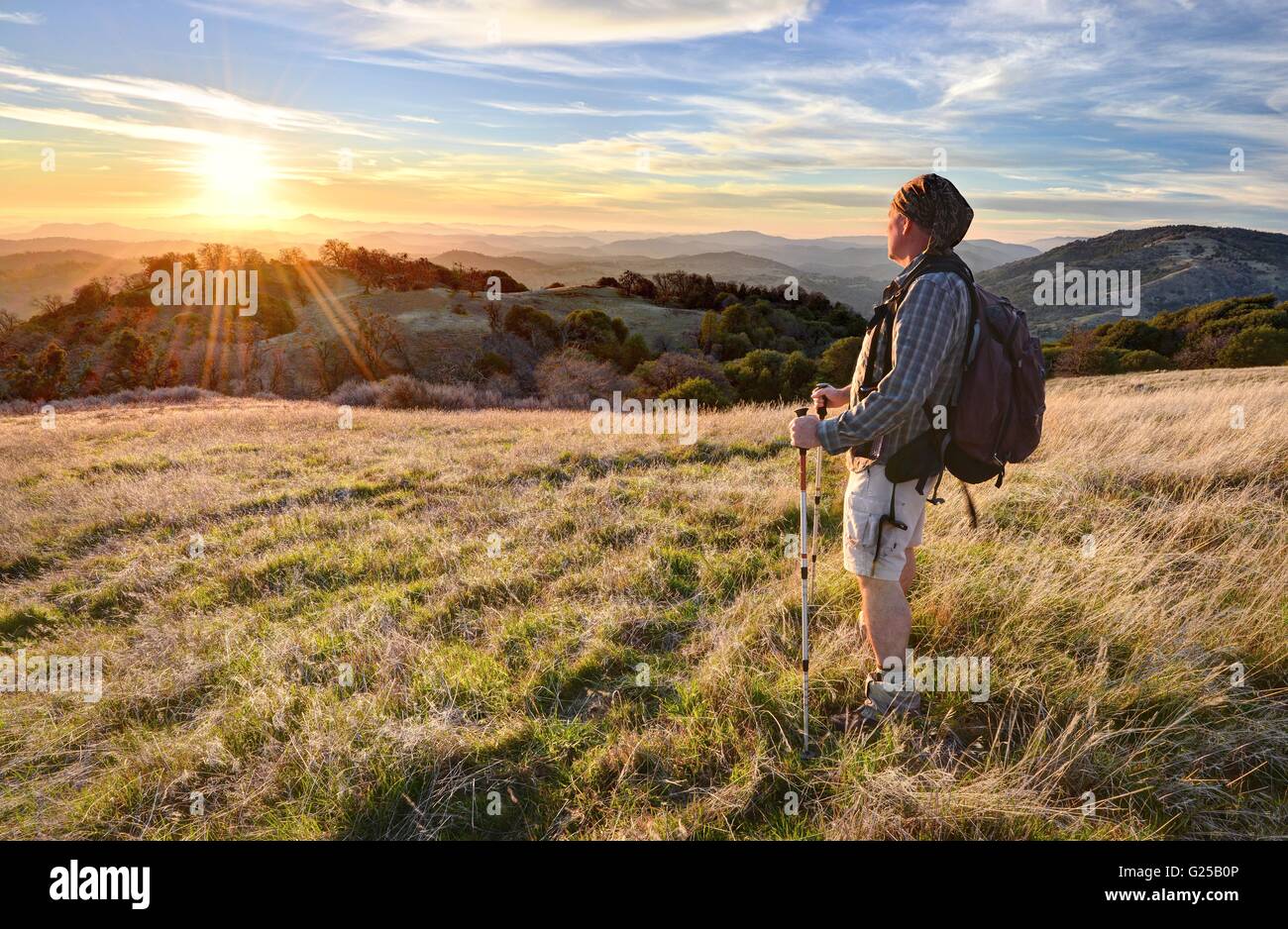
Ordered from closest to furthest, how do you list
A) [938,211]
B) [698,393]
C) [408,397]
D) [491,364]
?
[938,211] → [408,397] → [698,393] → [491,364]

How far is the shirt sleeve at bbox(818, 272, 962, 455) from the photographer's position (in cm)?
279

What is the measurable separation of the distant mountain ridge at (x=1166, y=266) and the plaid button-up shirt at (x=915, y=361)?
3191 inches

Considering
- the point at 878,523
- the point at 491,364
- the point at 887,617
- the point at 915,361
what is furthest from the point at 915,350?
the point at 491,364

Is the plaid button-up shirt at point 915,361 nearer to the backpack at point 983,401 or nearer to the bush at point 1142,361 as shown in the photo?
the backpack at point 983,401

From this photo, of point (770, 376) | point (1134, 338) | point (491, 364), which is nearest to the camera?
point (770, 376)

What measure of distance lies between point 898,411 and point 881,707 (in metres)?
1.61

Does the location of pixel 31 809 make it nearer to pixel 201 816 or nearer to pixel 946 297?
pixel 201 816

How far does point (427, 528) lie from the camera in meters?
7.11

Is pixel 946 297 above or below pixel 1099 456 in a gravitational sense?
above

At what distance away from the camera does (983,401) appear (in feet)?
9.34

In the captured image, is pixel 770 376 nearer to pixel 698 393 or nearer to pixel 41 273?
pixel 698 393
